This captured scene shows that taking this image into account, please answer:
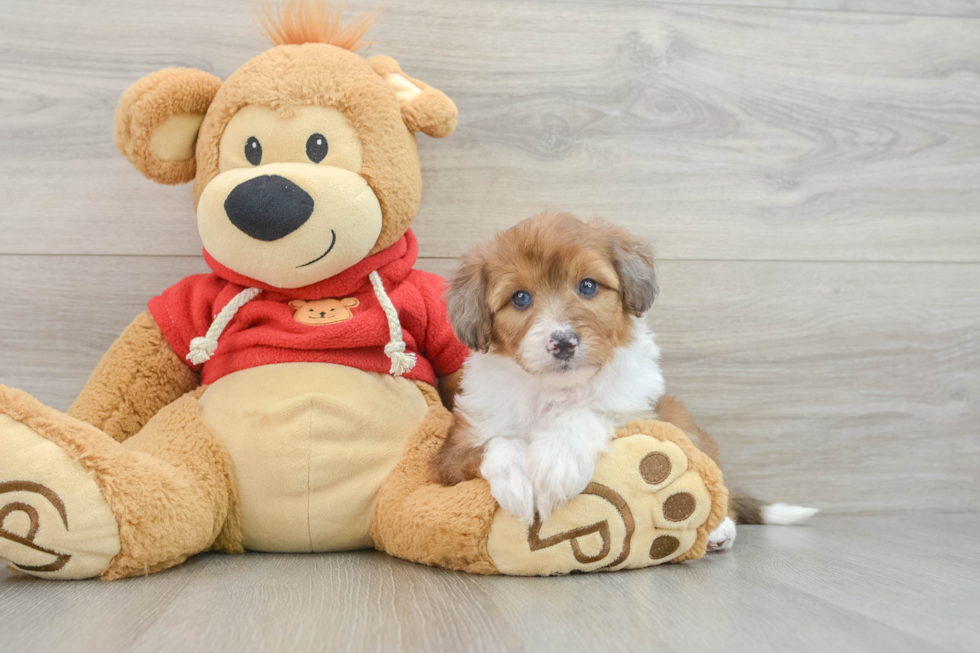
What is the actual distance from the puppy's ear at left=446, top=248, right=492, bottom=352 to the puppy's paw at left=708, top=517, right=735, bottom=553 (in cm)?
72

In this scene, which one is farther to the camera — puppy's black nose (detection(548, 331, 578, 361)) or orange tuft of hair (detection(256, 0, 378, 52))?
orange tuft of hair (detection(256, 0, 378, 52))

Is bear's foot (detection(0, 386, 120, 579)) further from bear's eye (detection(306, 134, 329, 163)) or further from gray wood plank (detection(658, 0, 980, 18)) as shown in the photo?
gray wood plank (detection(658, 0, 980, 18))

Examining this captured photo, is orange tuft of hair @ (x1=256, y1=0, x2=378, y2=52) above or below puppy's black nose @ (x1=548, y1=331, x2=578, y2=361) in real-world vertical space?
above

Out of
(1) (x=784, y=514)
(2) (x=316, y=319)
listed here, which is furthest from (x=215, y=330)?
(1) (x=784, y=514)

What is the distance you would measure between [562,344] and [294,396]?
26.1 inches

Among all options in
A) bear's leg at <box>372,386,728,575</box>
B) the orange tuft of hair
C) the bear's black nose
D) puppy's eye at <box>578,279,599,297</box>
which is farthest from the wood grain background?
bear's leg at <box>372,386,728,575</box>

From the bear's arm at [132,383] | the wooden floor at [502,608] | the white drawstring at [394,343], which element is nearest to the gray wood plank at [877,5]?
the white drawstring at [394,343]

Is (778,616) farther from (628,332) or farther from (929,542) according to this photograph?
(929,542)

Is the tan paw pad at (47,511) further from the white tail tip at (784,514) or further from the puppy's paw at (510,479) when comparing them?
the white tail tip at (784,514)

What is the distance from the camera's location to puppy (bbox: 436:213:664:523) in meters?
1.53

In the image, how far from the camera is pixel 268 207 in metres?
1.67

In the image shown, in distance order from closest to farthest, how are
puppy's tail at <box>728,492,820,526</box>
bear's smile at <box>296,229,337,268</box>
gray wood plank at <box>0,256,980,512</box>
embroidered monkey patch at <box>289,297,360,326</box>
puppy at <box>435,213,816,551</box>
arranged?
puppy at <box>435,213,816,551</box>, bear's smile at <box>296,229,337,268</box>, embroidered monkey patch at <box>289,297,360,326</box>, puppy's tail at <box>728,492,820,526</box>, gray wood plank at <box>0,256,980,512</box>

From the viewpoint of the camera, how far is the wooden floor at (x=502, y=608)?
1153 mm

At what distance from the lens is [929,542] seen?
200 centimetres
